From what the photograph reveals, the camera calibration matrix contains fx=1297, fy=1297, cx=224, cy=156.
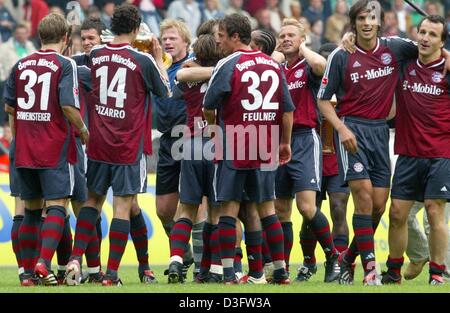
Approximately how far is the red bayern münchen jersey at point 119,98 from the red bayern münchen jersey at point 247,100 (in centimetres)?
58

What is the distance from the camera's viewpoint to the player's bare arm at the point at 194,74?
1178cm

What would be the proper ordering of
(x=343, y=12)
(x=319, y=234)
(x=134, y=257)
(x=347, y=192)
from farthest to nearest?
1. (x=343, y=12)
2. (x=134, y=257)
3. (x=347, y=192)
4. (x=319, y=234)

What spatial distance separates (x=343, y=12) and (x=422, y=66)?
12.1 m

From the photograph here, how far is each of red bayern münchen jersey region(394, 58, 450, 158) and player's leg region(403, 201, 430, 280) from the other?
1.62 metres

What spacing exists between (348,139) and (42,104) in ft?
8.66

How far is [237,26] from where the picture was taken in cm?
1121

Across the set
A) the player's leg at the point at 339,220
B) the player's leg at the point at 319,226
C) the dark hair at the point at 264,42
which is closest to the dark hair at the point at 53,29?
the dark hair at the point at 264,42

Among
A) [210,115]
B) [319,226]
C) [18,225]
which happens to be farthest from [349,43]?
[18,225]

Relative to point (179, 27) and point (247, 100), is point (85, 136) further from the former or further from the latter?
point (179, 27)

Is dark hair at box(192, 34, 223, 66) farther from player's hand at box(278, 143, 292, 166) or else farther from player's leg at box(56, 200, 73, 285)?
player's leg at box(56, 200, 73, 285)

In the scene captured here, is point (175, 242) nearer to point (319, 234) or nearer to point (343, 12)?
point (319, 234)

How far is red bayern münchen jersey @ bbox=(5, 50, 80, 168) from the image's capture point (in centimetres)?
1112
